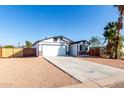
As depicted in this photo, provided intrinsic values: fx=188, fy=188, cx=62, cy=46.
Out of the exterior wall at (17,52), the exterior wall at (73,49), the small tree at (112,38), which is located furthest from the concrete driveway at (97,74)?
the exterior wall at (17,52)

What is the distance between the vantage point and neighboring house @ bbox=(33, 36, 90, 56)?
29.6 m

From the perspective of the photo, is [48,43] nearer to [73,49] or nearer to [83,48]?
[73,49]

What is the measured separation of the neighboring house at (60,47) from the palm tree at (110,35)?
4978 mm

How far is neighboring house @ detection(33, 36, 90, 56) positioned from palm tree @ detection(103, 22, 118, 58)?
196 inches

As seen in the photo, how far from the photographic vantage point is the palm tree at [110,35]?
2522cm

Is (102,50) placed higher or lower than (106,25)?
lower

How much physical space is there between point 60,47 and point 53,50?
1.31m

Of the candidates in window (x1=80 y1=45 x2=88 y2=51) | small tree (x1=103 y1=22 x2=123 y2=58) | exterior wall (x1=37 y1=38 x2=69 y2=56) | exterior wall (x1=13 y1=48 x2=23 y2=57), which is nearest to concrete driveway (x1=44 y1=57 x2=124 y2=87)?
small tree (x1=103 y1=22 x2=123 y2=58)

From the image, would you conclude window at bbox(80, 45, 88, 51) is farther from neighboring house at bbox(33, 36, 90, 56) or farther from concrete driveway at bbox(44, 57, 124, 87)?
concrete driveway at bbox(44, 57, 124, 87)

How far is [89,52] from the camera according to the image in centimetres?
3094
